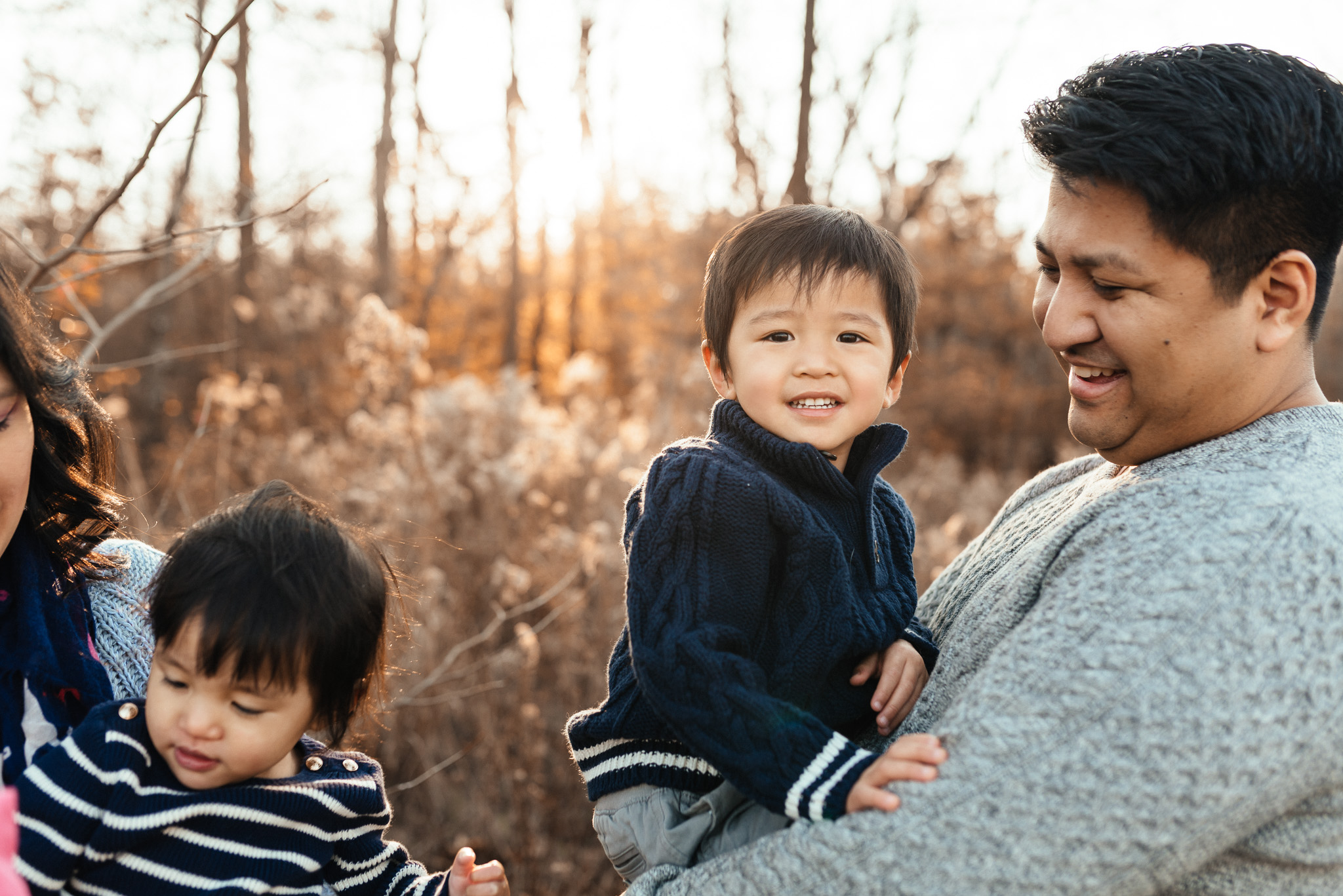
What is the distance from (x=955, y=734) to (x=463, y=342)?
17.6 m

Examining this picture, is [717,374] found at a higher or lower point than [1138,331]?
lower

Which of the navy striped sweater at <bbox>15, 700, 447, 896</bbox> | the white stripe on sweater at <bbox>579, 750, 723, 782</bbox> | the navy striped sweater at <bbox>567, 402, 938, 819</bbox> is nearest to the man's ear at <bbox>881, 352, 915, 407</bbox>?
the navy striped sweater at <bbox>567, 402, 938, 819</bbox>

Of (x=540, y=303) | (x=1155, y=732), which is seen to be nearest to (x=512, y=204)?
(x=540, y=303)

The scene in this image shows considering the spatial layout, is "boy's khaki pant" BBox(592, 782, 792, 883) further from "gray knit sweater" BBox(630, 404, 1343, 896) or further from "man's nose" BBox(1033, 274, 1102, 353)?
"man's nose" BBox(1033, 274, 1102, 353)

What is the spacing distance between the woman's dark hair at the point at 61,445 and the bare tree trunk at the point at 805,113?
4.27 meters

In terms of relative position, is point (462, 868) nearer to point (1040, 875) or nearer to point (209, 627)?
point (209, 627)

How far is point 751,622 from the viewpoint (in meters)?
1.61

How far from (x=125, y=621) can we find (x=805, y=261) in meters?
1.40

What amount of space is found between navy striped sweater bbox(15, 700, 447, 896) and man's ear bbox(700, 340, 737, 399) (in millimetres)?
967

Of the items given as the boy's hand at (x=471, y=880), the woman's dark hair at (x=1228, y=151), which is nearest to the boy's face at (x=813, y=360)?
the woman's dark hair at (x=1228, y=151)

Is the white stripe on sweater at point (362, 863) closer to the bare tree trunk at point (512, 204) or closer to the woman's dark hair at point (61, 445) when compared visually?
the woman's dark hair at point (61, 445)

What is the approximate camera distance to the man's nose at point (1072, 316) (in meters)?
1.68

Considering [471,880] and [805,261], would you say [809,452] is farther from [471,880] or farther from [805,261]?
[471,880]

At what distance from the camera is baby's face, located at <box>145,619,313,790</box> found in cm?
150
